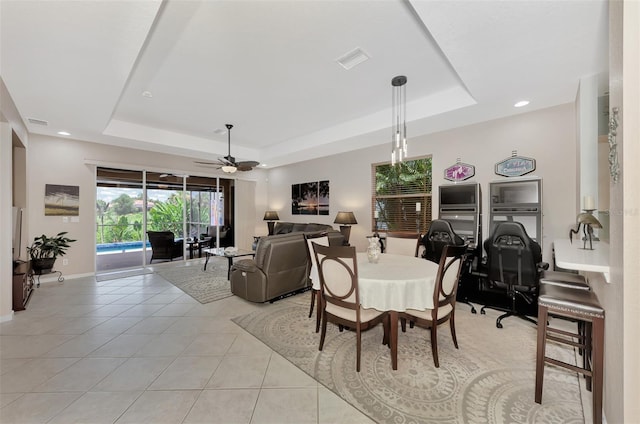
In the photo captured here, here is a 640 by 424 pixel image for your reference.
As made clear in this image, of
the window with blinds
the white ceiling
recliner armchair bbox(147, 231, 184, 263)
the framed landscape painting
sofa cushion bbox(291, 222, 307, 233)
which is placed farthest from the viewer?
sofa cushion bbox(291, 222, 307, 233)

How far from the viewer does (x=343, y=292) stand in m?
2.29

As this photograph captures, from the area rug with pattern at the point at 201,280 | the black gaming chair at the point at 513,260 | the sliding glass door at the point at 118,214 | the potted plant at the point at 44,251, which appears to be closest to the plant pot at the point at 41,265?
the potted plant at the point at 44,251

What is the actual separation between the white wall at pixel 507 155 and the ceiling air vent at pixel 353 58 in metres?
2.64

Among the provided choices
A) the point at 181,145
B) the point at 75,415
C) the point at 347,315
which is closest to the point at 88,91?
the point at 181,145

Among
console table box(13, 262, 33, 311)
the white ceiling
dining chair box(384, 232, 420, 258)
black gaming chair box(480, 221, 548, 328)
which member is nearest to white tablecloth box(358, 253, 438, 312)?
dining chair box(384, 232, 420, 258)

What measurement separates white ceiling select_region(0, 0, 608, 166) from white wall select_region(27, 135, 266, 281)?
57cm

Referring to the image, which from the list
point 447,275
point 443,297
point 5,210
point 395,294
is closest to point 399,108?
point 447,275

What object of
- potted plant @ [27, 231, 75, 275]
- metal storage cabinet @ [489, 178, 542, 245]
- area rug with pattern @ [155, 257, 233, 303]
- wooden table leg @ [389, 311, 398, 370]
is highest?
metal storage cabinet @ [489, 178, 542, 245]

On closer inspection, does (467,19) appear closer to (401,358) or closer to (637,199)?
(637,199)

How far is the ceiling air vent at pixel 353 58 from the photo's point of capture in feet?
8.96

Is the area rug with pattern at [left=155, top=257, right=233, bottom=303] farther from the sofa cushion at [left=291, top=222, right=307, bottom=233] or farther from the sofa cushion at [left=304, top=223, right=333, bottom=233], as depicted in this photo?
the sofa cushion at [left=304, top=223, right=333, bottom=233]

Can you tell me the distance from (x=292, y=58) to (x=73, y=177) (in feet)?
17.4

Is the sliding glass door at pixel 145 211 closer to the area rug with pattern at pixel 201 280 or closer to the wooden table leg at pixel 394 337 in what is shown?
the area rug with pattern at pixel 201 280

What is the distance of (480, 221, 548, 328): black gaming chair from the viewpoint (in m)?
2.93
